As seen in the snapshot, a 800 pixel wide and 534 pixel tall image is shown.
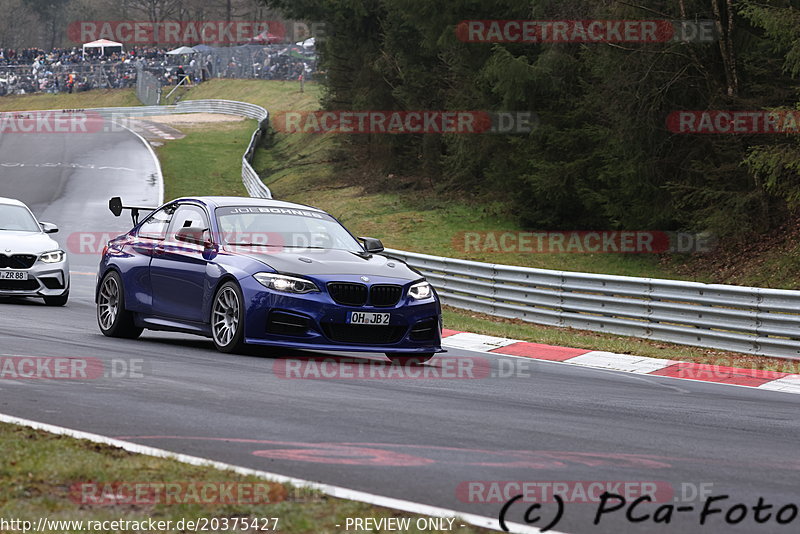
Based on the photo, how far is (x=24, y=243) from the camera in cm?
1758

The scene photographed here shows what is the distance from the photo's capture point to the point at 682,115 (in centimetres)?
3031

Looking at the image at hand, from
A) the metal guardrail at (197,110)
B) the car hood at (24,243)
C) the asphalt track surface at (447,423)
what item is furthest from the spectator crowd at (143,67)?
the asphalt track surface at (447,423)

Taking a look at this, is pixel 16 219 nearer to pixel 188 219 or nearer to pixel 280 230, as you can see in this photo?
pixel 188 219

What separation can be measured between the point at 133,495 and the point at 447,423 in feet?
9.52

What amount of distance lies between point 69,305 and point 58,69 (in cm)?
7924

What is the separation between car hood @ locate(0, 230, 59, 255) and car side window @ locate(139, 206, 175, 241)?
4819 millimetres

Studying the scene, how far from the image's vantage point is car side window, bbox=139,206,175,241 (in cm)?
1291

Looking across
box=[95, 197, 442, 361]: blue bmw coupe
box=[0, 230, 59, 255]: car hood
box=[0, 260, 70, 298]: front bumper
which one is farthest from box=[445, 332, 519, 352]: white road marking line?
box=[0, 230, 59, 255]: car hood

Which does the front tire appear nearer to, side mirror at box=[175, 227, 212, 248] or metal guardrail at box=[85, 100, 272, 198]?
side mirror at box=[175, 227, 212, 248]

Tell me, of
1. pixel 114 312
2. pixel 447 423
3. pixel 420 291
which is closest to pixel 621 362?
pixel 420 291

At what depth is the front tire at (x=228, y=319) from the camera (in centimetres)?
1114

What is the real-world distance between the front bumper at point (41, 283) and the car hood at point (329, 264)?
6.76m

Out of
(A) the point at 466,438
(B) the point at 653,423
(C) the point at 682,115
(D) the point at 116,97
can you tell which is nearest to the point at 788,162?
(C) the point at 682,115

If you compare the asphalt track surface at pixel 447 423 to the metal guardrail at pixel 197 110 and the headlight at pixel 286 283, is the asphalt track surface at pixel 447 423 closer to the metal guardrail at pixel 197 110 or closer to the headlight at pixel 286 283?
the headlight at pixel 286 283
